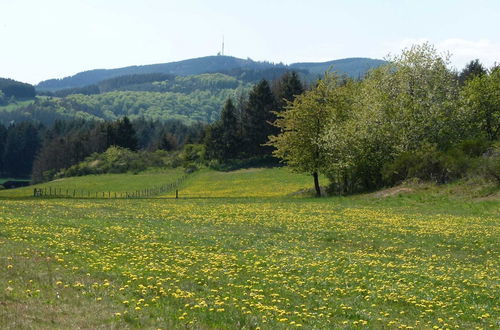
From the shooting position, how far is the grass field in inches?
483

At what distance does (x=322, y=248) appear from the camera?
24.8 m

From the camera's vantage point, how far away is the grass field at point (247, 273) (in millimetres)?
12258

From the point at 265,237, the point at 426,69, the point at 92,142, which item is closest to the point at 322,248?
the point at 265,237

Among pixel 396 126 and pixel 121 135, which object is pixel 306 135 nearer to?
pixel 396 126

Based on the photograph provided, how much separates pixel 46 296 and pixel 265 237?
16.1 meters

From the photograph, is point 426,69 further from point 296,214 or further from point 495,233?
point 495,233

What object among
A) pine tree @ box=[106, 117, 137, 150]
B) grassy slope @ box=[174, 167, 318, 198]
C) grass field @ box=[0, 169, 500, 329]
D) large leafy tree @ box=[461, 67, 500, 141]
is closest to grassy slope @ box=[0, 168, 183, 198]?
grassy slope @ box=[174, 167, 318, 198]

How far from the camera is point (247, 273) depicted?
17.7 meters

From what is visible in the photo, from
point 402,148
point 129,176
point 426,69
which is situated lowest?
point 129,176

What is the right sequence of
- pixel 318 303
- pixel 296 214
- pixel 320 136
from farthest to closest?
pixel 320 136, pixel 296 214, pixel 318 303

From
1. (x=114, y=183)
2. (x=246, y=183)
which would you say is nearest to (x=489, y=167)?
(x=246, y=183)

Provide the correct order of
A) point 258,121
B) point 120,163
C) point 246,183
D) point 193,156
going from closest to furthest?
1. point 246,183
2. point 258,121
3. point 193,156
4. point 120,163

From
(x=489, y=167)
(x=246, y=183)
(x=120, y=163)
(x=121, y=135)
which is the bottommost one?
(x=246, y=183)

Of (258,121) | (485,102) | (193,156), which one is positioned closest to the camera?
(485,102)
